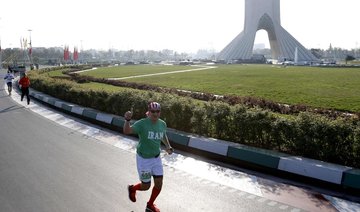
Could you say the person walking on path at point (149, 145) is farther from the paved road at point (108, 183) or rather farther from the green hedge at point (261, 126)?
the green hedge at point (261, 126)

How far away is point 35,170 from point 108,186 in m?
1.69

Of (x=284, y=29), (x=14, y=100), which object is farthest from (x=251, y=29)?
(x=14, y=100)

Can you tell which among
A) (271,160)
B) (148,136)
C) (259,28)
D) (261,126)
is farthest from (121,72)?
(259,28)

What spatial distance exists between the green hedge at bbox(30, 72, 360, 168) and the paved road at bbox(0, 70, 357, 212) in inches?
44.2

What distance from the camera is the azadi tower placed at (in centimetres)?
8888

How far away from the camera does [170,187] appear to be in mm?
6141

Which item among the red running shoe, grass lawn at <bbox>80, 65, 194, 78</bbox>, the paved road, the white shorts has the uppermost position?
grass lawn at <bbox>80, 65, 194, 78</bbox>

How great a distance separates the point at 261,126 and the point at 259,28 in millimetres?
91321

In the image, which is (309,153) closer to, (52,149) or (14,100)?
(52,149)

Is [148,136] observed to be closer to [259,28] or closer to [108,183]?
[108,183]

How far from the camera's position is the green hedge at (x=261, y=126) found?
259 inches

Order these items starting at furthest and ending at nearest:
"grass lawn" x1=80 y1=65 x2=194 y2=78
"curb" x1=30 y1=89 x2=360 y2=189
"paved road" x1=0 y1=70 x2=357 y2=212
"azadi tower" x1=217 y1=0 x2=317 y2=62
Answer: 1. "azadi tower" x1=217 y1=0 x2=317 y2=62
2. "grass lawn" x1=80 y1=65 x2=194 y2=78
3. "curb" x1=30 y1=89 x2=360 y2=189
4. "paved road" x1=0 y1=70 x2=357 y2=212

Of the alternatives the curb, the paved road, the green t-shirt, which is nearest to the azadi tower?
the curb

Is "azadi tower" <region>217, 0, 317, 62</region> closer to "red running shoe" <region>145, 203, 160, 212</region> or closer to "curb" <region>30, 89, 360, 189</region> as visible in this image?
"curb" <region>30, 89, 360, 189</region>
